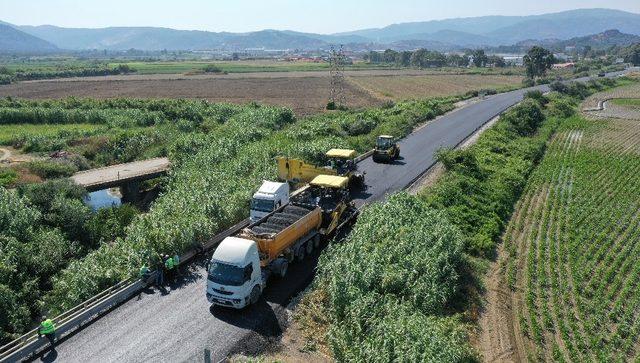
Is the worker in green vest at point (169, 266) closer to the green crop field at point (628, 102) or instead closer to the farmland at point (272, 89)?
the farmland at point (272, 89)

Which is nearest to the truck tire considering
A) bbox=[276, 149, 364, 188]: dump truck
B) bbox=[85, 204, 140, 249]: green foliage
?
bbox=[276, 149, 364, 188]: dump truck

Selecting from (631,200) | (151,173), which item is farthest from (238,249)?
(631,200)

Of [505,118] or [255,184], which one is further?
[505,118]

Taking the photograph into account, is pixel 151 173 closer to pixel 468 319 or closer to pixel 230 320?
pixel 230 320

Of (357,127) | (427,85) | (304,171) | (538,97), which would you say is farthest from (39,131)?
(427,85)

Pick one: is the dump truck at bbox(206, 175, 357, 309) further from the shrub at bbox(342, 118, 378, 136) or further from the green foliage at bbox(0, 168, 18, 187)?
the shrub at bbox(342, 118, 378, 136)

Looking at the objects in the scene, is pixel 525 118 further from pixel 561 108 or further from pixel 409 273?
pixel 409 273
